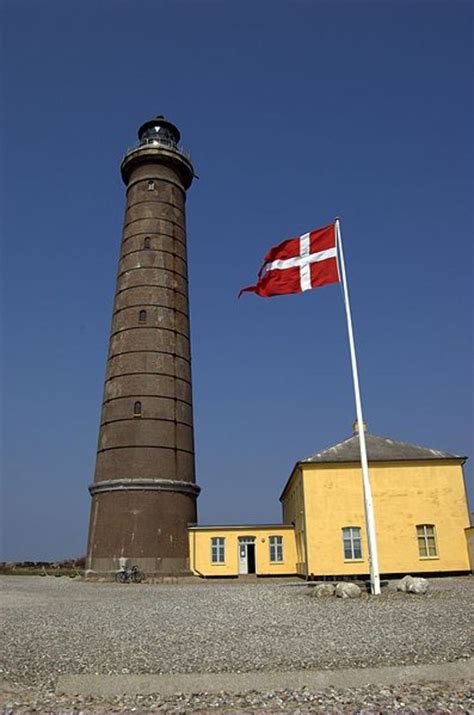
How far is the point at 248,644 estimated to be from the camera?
7016 mm

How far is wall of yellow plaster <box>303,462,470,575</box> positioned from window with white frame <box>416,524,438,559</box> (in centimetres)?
16

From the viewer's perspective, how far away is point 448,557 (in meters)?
21.8

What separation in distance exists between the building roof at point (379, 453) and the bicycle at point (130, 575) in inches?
299

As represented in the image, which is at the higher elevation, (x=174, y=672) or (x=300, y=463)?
(x=300, y=463)

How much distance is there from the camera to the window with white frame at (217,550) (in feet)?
84.0

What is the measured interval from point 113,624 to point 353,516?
14.4 meters

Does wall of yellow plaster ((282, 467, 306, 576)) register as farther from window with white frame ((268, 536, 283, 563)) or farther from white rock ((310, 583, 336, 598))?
white rock ((310, 583, 336, 598))

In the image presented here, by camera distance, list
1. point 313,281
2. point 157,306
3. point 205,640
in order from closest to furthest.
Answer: point 205,640, point 313,281, point 157,306

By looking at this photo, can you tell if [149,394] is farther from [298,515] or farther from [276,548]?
[276,548]

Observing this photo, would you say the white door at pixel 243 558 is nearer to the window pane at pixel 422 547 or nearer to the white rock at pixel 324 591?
the window pane at pixel 422 547

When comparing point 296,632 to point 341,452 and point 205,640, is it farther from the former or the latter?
point 341,452

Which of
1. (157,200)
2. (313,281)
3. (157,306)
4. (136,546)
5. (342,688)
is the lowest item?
(342,688)

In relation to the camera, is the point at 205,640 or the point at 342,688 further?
the point at 205,640

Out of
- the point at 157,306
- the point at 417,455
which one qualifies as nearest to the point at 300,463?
the point at 417,455
